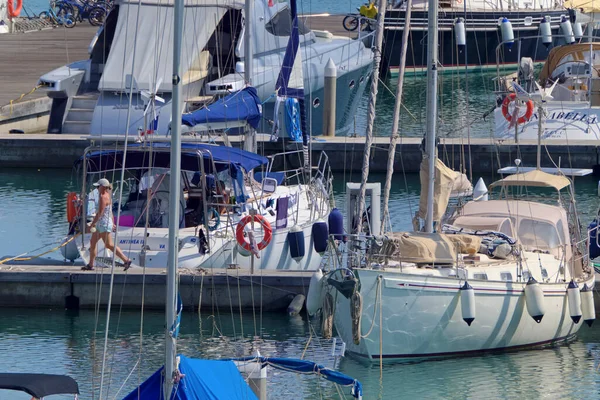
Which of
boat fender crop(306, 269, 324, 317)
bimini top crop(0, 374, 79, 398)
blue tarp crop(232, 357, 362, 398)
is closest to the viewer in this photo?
bimini top crop(0, 374, 79, 398)

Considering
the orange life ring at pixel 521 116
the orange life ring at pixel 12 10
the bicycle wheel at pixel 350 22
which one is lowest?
the orange life ring at pixel 521 116

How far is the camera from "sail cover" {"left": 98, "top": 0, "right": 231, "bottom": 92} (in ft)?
95.6

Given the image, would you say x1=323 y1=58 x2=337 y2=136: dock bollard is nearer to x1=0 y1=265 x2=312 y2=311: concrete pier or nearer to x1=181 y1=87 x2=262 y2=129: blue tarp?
x1=181 y1=87 x2=262 y2=129: blue tarp

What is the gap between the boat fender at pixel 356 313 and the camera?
15609 millimetres

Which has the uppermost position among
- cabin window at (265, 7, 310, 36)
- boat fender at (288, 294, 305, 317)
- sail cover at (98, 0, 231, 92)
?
cabin window at (265, 7, 310, 36)

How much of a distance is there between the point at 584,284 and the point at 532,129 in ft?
45.7

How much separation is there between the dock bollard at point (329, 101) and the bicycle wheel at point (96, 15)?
892 inches

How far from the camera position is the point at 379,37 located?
1574cm

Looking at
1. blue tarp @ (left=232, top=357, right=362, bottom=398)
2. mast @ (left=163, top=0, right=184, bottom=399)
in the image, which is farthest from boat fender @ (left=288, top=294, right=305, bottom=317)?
mast @ (left=163, top=0, right=184, bottom=399)

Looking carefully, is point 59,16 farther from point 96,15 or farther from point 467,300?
point 467,300

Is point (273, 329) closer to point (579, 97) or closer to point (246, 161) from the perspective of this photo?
point (246, 161)

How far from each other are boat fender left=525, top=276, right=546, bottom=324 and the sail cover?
545 inches

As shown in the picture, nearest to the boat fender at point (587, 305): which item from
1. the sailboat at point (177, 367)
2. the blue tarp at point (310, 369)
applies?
the blue tarp at point (310, 369)

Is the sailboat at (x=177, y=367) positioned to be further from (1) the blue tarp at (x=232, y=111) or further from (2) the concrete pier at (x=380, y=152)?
(2) the concrete pier at (x=380, y=152)
